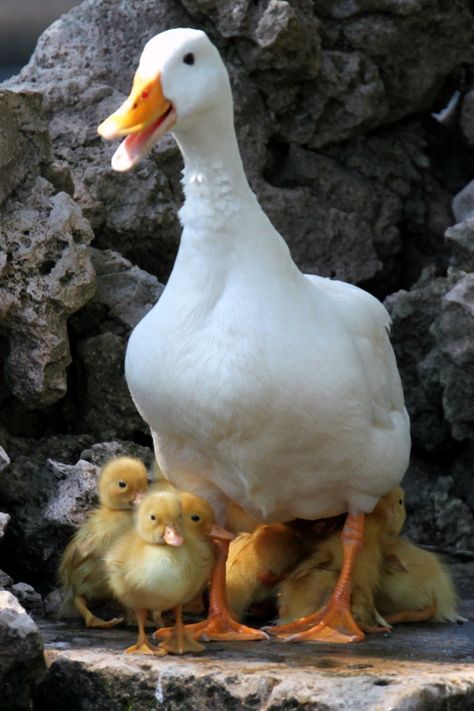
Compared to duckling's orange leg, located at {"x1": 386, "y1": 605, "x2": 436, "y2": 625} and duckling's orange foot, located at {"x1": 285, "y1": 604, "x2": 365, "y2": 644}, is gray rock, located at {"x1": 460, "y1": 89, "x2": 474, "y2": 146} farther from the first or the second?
duckling's orange foot, located at {"x1": 285, "y1": 604, "x2": 365, "y2": 644}

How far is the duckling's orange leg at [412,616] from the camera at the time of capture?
17.9 feet

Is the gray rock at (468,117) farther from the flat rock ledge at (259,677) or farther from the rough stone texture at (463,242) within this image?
the flat rock ledge at (259,677)

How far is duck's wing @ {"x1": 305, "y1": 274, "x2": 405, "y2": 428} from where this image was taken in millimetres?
5371

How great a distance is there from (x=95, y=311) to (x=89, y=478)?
0.93 meters

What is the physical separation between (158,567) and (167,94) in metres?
1.44

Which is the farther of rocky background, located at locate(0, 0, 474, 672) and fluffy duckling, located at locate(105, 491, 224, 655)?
rocky background, located at locate(0, 0, 474, 672)

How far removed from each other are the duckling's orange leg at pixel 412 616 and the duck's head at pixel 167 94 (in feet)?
5.99

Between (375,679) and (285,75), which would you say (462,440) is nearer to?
(285,75)

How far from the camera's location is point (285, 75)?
704cm

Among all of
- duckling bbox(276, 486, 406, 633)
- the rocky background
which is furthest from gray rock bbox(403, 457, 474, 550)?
duckling bbox(276, 486, 406, 633)

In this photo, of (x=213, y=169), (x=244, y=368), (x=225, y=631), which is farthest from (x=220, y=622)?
(x=213, y=169)

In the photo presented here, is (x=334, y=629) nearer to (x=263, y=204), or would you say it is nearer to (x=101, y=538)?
(x=101, y=538)

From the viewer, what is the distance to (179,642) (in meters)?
4.86

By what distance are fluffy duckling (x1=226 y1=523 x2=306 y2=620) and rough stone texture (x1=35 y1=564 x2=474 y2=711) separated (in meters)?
0.49
